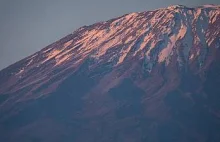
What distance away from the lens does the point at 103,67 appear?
167m

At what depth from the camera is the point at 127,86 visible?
156750mm

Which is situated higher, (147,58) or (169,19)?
(169,19)

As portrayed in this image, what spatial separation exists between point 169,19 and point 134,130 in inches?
2259

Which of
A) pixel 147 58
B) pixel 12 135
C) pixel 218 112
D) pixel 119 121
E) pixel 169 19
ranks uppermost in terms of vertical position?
pixel 169 19

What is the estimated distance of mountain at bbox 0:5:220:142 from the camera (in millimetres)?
138750

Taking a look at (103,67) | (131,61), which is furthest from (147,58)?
(103,67)

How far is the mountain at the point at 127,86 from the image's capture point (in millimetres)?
138750

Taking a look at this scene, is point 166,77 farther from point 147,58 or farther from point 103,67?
point 103,67

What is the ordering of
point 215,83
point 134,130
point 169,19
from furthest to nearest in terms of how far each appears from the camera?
point 169,19 → point 215,83 → point 134,130

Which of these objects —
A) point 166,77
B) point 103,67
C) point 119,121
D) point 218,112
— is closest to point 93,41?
point 103,67

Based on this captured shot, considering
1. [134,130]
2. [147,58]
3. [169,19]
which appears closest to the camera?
[134,130]

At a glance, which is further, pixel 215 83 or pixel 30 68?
pixel 30 68

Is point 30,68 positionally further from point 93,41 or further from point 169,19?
point 169,19

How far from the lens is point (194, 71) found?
15662 centimetres
